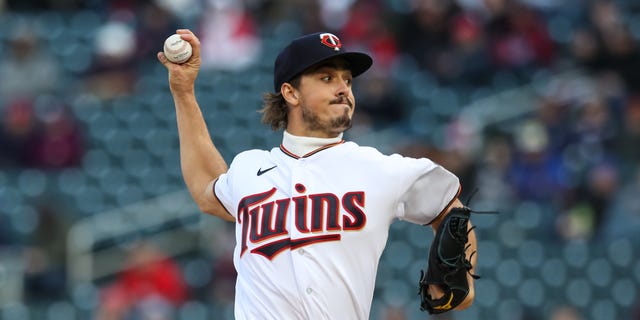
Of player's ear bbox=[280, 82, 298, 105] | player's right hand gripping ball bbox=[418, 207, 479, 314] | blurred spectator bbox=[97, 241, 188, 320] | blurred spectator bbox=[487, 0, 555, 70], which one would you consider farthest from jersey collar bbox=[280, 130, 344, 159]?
blurred spectator bbox=[487, 0, 555, 70]

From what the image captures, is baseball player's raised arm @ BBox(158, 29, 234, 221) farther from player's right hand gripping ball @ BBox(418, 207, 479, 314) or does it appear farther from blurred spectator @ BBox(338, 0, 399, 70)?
blurred spectator @ BBox(338, 0, 399, 70)

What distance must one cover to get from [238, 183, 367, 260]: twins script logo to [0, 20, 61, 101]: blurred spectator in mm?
7399

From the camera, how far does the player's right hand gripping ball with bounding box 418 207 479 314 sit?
390cm

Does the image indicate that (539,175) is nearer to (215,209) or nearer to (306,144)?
(215,209)

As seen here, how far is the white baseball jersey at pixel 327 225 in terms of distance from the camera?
3908 millimetres

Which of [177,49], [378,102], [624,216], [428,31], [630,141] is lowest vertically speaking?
[624,216]

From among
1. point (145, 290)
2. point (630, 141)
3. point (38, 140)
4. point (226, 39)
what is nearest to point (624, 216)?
point (630, 141)

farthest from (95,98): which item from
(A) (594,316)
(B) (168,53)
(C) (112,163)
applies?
(B) (168,53)

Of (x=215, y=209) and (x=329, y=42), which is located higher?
(x=329, y=42)

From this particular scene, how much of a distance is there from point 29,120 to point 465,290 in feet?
23.7

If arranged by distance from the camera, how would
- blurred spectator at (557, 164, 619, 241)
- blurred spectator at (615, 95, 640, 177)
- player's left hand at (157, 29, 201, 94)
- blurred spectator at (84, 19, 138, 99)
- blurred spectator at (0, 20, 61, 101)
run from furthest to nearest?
1. blurred spectator at (84, 19, 138, 99)
2. blurred spectator at (0, 20, 61, 101)
3. blurred spectator at (615, 95, 640, 177)
4. blurred spectator at (557, 164, 619, 241)
5. player's left hand at (157, 29, 201, 94)

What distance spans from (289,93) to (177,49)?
477 mm

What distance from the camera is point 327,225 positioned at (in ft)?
12.9

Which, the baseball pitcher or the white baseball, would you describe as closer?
the baseball pitcher
